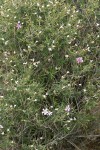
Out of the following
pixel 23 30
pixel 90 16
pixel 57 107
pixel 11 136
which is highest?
pixel 90 16

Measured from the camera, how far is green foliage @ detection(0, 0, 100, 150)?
348cm

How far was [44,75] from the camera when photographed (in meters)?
3.69

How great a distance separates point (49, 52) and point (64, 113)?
601 millimetres

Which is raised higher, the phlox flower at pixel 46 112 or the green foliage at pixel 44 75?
the green foliage at pixel 44 75

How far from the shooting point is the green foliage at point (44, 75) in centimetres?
348

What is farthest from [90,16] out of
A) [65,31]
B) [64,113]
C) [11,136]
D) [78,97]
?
[11,136]

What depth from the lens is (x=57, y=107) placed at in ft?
11.8

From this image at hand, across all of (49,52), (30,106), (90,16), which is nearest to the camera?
(30,106)

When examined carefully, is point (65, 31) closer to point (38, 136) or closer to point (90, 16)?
point (90, 16)

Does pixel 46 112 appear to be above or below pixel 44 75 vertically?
below

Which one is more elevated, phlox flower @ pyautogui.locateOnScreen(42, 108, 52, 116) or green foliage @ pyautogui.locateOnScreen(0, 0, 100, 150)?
green foliage @ pyautogui.locateOnScreen(0, 0, 100, 150)

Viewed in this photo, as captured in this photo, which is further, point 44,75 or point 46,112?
point 44,75

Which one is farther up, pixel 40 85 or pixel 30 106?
pixel 40 85

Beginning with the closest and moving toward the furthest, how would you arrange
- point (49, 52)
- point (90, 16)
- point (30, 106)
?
point (30, 106), point (49, 52), point (90, 16)
